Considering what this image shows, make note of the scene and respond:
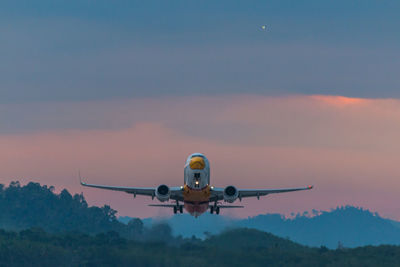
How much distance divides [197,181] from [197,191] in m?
3.09

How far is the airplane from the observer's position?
353ft

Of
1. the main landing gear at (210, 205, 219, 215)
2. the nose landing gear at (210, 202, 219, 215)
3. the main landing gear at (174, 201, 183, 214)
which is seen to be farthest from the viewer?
the main landing gear at (210, 205, 219, 215)

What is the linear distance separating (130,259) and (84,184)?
58.0 metres

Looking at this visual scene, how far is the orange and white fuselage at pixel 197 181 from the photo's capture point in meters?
107

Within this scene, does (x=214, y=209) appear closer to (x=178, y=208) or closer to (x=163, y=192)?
(x=178, y=208)

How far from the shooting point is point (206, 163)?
10819 cm

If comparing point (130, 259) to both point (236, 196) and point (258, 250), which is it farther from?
point (236, 196)

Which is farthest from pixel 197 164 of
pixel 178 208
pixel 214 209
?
pixel 214 209

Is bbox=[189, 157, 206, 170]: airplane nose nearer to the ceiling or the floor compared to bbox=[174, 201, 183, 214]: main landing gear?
nearer to the floor

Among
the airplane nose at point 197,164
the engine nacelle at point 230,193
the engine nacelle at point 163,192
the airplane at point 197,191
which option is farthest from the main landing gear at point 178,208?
the airplane nose at point 197,164

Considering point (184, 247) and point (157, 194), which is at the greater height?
point (184, 247)

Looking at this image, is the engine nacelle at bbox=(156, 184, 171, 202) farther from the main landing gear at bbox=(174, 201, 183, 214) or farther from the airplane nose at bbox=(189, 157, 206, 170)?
the main landing gear at bbox=(174, 201, 183, 214)

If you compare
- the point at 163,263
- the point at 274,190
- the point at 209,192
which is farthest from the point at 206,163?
the point at 163,263

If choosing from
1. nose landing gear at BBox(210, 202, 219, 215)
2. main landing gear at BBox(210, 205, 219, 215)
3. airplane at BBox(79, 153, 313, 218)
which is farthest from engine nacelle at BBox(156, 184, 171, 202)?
main landing gear at BBox(210, 205, 219, 215)
